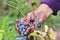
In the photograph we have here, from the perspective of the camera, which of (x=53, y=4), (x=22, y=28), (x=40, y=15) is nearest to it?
(x=22, y=28)

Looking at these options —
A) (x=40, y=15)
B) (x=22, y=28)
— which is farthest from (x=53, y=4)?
(x=22, y=28)

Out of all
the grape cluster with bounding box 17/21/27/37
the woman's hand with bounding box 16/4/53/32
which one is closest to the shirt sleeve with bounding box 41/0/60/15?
the woman's hand with bounding box 16/4/53/32

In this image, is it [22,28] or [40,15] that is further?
[40,15]

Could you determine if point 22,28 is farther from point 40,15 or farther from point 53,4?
point 53,4

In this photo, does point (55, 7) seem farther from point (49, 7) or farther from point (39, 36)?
point (39, 36)

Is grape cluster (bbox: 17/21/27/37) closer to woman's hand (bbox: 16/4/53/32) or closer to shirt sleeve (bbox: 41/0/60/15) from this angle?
woman's hand (bbox: 16/4/53/32)

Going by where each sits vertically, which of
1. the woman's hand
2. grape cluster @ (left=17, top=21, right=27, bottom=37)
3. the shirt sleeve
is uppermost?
the shirt sleeve

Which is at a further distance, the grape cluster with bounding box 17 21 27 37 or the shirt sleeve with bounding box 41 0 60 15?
the shirt sleeve with bounding box 41 0 60 15

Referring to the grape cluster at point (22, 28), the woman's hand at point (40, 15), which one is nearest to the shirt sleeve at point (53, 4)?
the woman's hand at point (40, 15)

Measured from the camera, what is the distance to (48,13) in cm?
138

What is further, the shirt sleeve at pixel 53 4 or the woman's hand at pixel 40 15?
the shirt sleeve at pixel 53 4

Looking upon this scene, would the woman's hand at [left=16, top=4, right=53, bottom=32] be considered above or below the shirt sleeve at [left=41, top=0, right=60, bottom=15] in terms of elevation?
below

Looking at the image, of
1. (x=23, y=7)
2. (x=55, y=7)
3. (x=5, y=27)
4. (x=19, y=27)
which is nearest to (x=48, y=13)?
(x=55, y=7)

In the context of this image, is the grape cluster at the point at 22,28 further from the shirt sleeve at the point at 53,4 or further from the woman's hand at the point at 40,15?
the shirt sleeve at the point at 53,4
